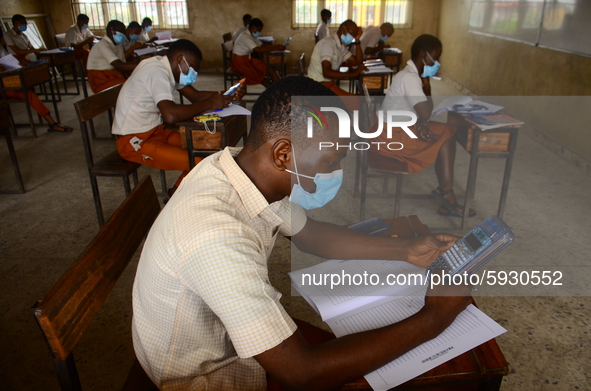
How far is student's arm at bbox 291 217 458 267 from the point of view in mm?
1172

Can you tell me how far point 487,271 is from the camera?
7.66ft

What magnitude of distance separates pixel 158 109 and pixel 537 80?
380cm

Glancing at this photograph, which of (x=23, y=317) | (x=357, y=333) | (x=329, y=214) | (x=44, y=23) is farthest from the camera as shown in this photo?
(x=44, y=23)

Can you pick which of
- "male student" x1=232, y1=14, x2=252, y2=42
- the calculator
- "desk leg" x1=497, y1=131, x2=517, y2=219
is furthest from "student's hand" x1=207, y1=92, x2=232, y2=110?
"male student" x1=232, y1=14, x2=252, y2=42

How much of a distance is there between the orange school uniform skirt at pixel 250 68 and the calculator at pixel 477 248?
5.06 m

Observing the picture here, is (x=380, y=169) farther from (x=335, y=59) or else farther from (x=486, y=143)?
(x=335, y=59)

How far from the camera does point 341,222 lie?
9.30 feet

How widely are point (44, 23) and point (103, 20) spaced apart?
112cm

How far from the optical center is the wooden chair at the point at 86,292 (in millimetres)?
857

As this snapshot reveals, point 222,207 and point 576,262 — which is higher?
point 222,207

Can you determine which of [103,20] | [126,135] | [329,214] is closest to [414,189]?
[329,214]

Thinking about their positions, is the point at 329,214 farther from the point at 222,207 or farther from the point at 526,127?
the point at 526,127

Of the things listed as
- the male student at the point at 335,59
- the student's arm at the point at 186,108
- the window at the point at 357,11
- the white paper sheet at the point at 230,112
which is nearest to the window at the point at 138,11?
the window at the point at 357,11

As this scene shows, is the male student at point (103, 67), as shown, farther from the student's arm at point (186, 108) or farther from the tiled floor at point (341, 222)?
the student's arm at point (186, 108)
